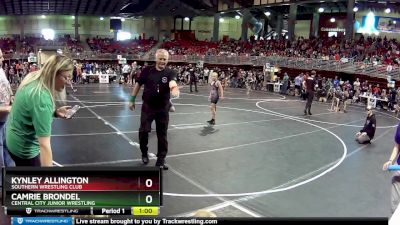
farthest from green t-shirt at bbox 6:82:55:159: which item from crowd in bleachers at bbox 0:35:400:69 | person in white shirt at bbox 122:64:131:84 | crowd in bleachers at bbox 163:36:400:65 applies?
person in white shirt at bbox 122:64:131:84

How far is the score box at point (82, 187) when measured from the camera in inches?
78.4

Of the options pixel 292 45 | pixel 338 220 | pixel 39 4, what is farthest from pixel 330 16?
pixel 338 220

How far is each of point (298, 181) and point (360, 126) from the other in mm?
9149

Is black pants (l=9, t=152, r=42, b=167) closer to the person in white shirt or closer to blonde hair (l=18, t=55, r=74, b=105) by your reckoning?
blonde hair (l=18, t=55, r=74, b=105)

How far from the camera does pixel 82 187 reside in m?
2.00

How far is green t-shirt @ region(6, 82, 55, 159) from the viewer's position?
306cm

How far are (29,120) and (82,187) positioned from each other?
1.48 meters

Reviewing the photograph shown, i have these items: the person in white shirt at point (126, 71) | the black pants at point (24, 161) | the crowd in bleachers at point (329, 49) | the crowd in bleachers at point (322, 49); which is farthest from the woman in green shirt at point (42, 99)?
the person in white shirt at point (126, 71)

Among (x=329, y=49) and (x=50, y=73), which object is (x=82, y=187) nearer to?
(x=50, y=73)

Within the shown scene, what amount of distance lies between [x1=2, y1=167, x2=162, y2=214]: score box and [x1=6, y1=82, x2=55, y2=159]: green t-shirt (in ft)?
3.46

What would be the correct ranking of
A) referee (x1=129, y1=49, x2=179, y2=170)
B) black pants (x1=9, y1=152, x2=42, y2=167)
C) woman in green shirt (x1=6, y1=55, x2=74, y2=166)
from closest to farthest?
1. woman in green shirt (x1=6, y1=55, x2=74, y2=166)
2. black pants (x1=9, y1=152, x2=42, y2=167)
3. referee (x1=129, y1=49, x2=179, y2=170)

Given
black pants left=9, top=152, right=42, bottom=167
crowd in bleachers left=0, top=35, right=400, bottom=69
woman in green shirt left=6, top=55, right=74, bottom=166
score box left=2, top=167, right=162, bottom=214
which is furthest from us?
crowd in bleachers left=0, top=35, right=400, bottom=69

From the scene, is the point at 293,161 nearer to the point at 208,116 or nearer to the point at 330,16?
the point at 208,116

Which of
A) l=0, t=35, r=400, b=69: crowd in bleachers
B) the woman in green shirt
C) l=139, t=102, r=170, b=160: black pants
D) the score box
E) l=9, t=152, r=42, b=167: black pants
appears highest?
l=0, t=35, r=400, b=69: crowd in bleachers
